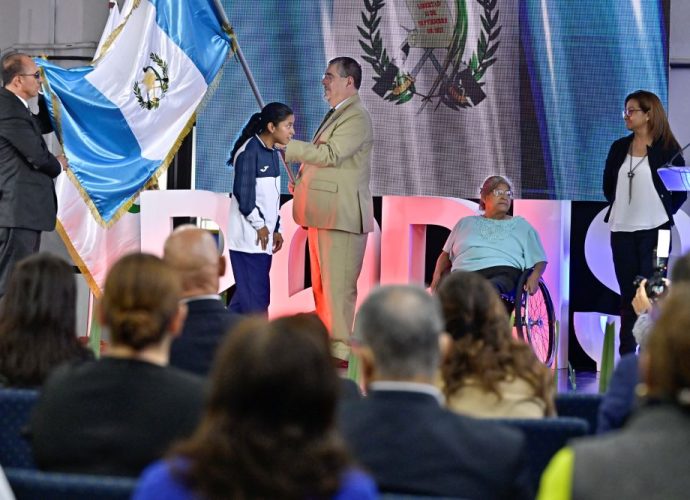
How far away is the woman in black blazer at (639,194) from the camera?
6.82m

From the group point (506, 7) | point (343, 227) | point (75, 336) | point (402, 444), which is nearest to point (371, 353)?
point (402, 444)

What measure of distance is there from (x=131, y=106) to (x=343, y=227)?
1.57 metres

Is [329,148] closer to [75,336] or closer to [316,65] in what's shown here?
[316,65]

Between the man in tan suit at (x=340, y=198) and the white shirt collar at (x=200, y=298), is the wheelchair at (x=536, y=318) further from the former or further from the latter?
the white shirt collar at (x=200, y=298)

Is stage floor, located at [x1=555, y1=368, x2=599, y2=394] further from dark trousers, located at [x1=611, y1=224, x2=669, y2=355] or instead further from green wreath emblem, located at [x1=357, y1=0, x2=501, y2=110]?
green wreath emblem, located at [x1=357, y1=0, x2=501, y2=110]

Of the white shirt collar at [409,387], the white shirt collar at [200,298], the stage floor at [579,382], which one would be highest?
the white shirt collar at [200,298]

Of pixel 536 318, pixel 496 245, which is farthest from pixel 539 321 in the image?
pixel 496 245

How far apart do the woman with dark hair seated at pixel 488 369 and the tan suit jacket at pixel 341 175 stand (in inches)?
167

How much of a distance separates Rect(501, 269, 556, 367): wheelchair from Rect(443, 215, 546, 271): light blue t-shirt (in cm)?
15

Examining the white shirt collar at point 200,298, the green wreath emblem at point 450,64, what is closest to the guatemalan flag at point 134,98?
the green wreath emblem at point 450,64

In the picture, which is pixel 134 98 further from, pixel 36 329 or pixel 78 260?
pixel 36 329

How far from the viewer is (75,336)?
2.97 metres

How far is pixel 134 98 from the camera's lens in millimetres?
7402

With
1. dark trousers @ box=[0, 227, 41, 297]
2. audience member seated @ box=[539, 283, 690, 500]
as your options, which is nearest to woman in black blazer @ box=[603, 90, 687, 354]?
dark trousers @ box=[0, 227, 41, 297]
